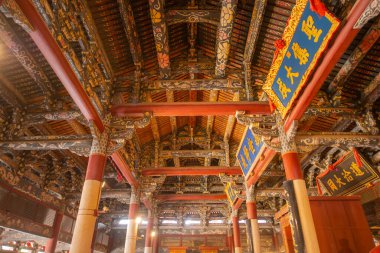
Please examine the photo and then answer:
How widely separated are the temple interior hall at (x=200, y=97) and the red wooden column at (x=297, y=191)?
0.02 metres

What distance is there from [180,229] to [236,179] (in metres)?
8.17

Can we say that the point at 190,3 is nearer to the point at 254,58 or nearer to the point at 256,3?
the point at 256,3

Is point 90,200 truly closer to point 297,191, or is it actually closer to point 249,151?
point 297,191

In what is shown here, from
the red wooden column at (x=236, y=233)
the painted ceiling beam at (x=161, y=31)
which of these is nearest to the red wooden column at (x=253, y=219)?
the red wooden column at (x=236, y=233)

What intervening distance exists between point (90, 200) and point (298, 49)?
5.16 metres

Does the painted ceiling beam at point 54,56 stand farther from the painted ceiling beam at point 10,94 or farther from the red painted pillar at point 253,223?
the red painted pillar at point 253,223

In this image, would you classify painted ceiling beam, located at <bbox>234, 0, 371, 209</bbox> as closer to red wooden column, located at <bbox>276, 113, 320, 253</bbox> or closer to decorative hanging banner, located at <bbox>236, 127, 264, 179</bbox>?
red wooden column, located at <bbox>276, 113, 320, 253</bbox>

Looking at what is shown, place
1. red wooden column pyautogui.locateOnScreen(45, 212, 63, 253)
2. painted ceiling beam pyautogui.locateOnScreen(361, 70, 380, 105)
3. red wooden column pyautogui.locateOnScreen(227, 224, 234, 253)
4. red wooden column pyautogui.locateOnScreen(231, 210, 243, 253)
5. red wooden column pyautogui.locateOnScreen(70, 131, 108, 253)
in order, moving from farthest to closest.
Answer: red wooden column pyautogui.locateOnScreen(227, 224, 234, 253)
red wooden column pyautogui.locateOnScreen(231, 210, 243, 253)
red wooden column pyautogui.locateOnScreen(45, 212, 63, 253)
painted ceiling beam pyautogui.locateOnScreen(361, 70, 380, 105)
red wooden column pyautogui.locateOnScreen(70, 131, 108, 253)

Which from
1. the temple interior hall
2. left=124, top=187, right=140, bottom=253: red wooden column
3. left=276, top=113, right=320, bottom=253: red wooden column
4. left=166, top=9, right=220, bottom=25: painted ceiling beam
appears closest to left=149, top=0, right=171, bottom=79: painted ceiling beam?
the temple interior hall

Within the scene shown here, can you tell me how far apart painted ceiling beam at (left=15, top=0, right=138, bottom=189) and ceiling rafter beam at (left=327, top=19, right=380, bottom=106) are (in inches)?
231

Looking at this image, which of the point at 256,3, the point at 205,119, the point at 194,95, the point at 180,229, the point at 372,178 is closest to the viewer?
the point at 256,3

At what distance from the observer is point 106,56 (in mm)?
6570

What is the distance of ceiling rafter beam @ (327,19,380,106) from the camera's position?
5.03 metres

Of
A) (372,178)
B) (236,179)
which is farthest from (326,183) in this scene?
(236,179)
